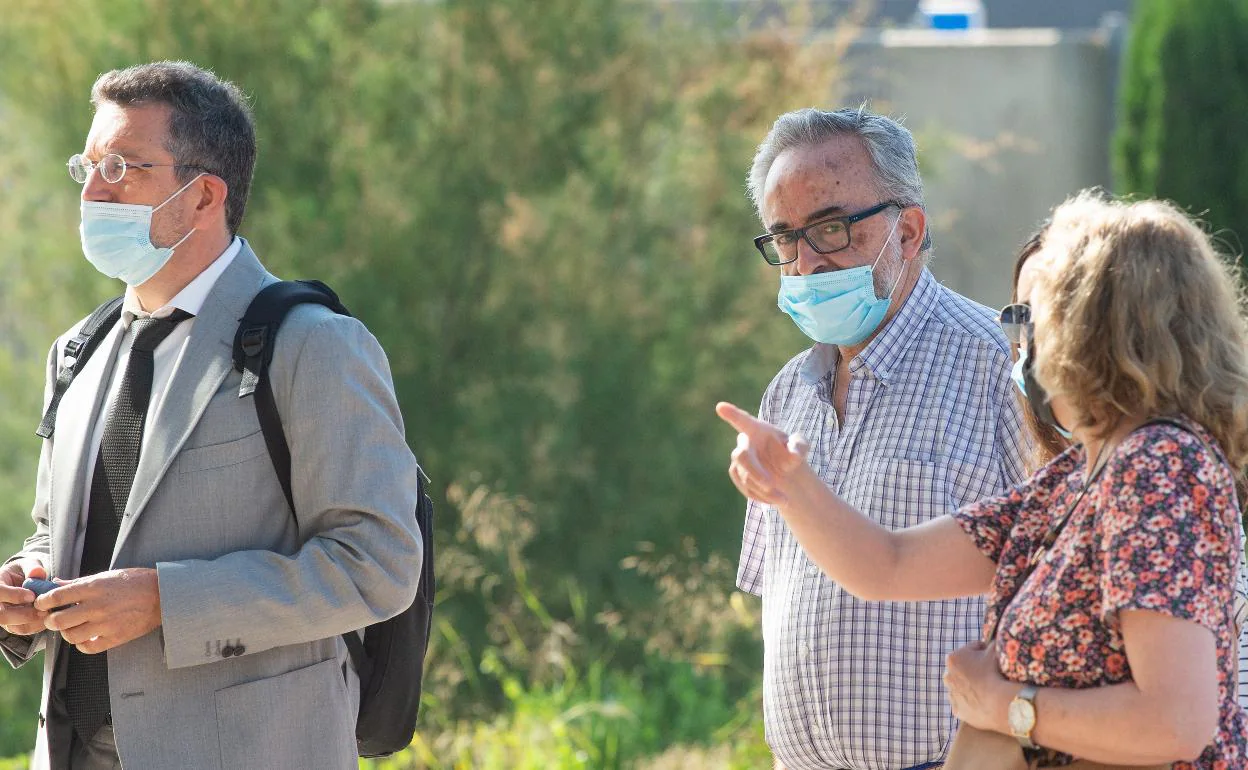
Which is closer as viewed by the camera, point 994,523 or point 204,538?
point 994,523

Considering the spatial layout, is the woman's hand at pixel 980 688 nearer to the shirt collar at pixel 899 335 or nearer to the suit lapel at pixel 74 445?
the shirt collar at pixel 899 335

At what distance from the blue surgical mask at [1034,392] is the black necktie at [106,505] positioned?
1427 millimetres

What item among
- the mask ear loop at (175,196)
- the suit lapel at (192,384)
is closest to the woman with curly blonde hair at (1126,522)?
the suit lapel at (192,384)

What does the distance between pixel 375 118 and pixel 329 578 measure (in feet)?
12.7

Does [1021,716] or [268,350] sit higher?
[268,350]

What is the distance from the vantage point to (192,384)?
2391 millimetres

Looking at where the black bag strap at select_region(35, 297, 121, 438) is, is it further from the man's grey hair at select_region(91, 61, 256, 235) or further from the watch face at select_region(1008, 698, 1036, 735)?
the watch face at select_region(1008, 698, 1036, 735)

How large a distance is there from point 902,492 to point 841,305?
1.31 ft

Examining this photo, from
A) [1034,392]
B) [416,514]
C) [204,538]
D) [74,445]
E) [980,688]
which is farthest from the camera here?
[416,514]

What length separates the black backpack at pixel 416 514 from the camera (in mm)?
2379

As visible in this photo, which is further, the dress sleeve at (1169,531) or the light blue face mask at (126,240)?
the light blue face mask at (126,240)

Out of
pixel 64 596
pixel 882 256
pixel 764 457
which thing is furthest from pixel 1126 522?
pixel 64 596

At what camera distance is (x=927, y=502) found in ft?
8.23

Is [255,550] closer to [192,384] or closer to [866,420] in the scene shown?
[192,384]
